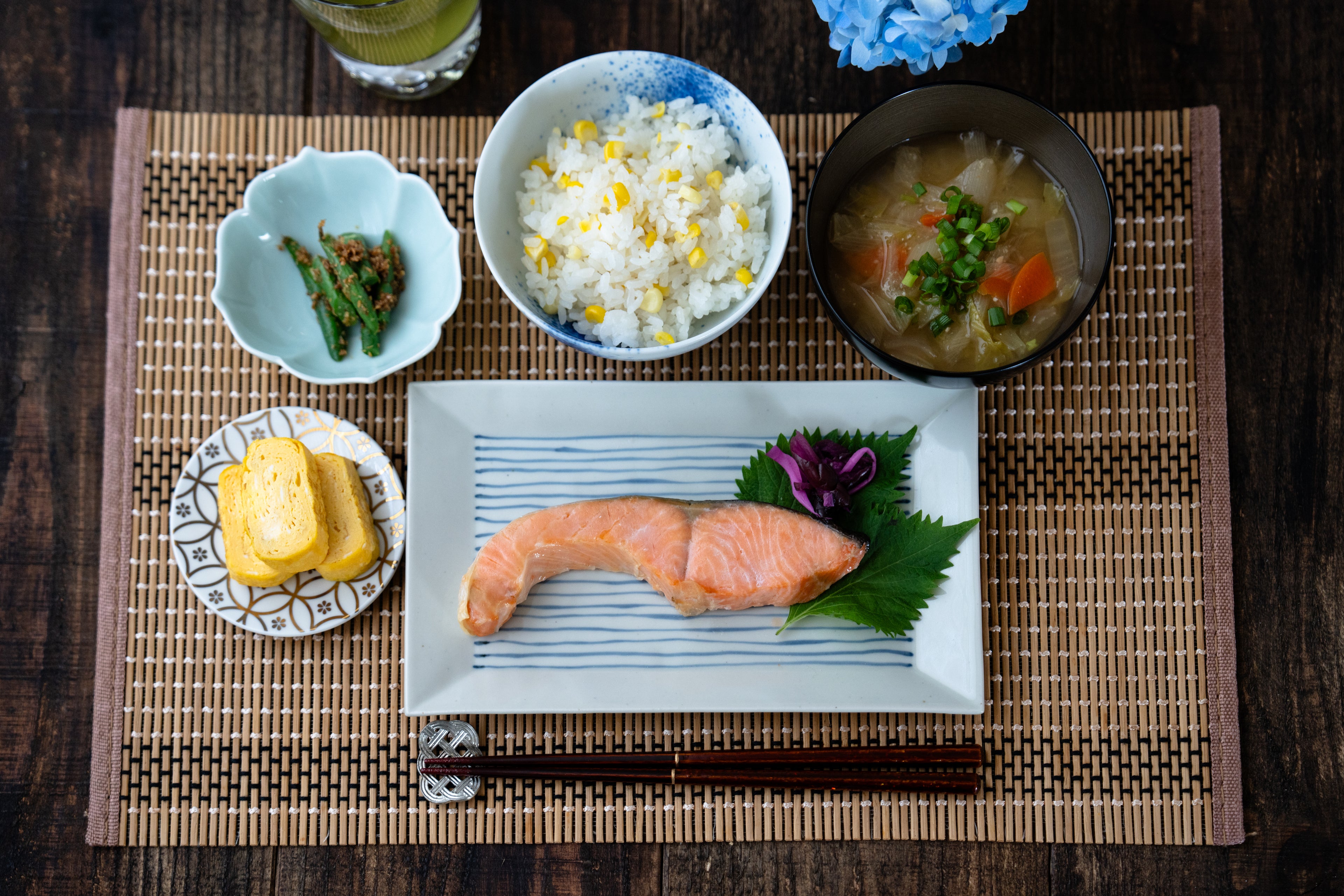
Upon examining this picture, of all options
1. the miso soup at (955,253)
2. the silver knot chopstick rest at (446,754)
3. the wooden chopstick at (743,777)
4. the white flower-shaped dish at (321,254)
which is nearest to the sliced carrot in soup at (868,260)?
the miso soup at (955,253)

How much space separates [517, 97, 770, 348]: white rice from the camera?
2.08 metres

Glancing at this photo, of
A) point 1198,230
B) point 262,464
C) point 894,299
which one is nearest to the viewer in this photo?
point 894,299

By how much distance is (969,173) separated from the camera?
2.07 m

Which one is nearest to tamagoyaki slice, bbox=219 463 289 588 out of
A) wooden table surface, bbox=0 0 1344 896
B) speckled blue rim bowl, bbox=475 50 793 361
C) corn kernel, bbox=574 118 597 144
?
wooden table surface, bbox=0 0 1344 896

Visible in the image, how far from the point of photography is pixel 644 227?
2090 mm

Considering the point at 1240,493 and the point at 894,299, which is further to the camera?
the point at 1240,493

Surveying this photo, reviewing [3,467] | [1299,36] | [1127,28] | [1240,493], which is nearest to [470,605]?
[3,467]

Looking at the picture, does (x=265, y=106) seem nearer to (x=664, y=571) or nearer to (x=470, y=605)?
(x=470, y=605)

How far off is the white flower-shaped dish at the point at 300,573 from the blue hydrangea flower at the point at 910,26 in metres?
1.56

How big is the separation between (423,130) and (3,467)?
153 centimetres

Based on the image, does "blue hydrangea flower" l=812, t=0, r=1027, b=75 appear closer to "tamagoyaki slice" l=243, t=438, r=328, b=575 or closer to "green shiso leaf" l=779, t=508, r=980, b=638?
"green shiso leaf" l=779, t=508, r=980, b=638

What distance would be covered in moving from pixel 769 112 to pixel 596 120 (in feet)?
1.74

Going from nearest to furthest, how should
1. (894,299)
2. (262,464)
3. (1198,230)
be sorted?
1. (894,299)
2. (262,464)
3. (1198,230)

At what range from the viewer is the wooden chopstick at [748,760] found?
2270mm
